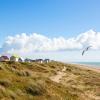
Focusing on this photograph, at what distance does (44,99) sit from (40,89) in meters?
1.95

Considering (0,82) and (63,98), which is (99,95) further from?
(0,82)

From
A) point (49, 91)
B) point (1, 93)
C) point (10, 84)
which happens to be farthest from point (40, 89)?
point (1, 93)

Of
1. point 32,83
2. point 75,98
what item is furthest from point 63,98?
point 32,83

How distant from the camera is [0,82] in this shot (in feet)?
78.6

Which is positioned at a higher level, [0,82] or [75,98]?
[0,82]

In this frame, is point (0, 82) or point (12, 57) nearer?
point (0, 82)

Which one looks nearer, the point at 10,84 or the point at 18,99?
the point at 18,99

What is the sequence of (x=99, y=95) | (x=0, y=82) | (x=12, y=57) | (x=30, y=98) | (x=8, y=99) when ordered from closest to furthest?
(x=8, y=99) → (x=30, y=98) → (x=0, y=82) → (x=99, y=95) → (x=12, y=57)

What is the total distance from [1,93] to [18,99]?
1.36 m

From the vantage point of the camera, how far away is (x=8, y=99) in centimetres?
2056

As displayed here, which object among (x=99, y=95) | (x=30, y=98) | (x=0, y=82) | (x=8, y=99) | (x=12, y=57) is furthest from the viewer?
(x=12, y=57)

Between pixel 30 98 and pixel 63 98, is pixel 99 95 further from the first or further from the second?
pixel 30 98

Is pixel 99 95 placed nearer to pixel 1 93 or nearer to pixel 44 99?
pixel 44 99

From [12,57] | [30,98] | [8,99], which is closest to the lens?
[8,99]
